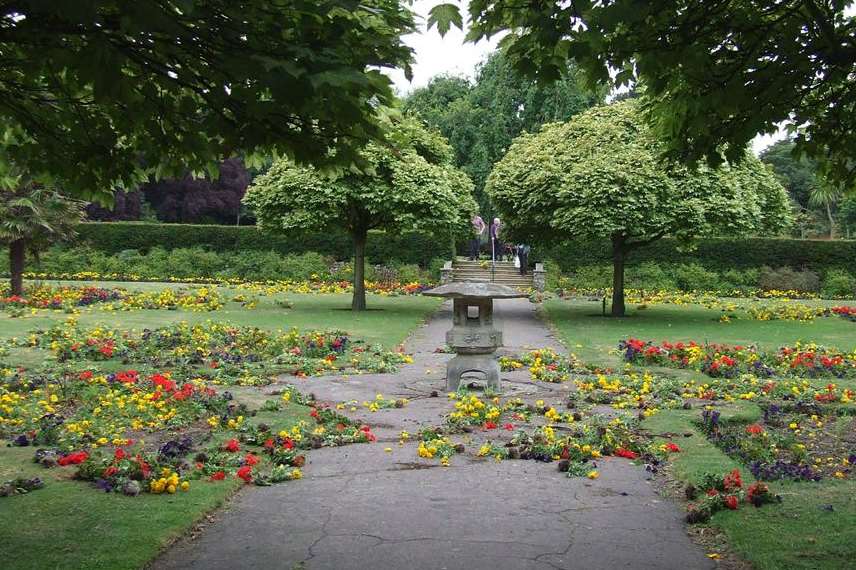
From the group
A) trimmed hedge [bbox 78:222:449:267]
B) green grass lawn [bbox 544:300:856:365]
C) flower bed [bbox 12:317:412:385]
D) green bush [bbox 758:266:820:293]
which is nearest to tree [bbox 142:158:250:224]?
trimmed hedge [bbox 78:222:449:267]

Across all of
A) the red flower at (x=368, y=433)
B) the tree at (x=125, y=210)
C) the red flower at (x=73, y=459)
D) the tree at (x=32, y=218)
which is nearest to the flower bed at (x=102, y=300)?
the tree at (x=32, y=218)

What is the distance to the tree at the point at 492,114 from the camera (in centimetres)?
4728

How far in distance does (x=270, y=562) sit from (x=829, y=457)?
230 inches

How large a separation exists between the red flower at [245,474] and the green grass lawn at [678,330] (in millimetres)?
9334

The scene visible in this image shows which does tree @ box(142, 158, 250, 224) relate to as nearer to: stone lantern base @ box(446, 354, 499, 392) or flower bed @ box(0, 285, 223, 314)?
flower bed @ box(0, 285, 223, 314)

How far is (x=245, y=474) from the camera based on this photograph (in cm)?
729

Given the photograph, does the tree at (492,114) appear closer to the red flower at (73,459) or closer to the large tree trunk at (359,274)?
the large tree trunk at (359,274)

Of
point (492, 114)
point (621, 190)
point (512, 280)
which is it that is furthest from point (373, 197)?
point (492, 114)

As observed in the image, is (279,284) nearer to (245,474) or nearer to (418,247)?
(418,247)

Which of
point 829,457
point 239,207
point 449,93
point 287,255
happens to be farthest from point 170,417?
point 239,207

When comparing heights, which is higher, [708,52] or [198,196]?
[198,196]

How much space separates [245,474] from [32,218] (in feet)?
60.4

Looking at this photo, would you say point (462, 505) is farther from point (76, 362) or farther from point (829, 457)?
point (76, 362)

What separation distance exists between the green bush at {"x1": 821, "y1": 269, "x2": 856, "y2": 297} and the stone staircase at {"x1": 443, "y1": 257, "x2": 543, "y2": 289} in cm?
1151
